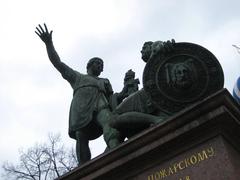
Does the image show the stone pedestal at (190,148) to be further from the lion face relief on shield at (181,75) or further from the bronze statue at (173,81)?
the lion face relief on shield at (181,75)

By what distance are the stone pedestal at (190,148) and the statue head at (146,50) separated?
8.39 feet

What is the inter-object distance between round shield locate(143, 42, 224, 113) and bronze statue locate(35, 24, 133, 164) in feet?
4.10

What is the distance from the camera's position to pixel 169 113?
7.71 m

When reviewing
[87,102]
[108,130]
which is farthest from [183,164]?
[87,102]

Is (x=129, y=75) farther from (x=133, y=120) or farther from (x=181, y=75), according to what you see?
(x=181, y=75)

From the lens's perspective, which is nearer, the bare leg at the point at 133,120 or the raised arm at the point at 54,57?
the bare leg at the point at 133,120

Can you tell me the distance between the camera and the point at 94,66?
10570mm

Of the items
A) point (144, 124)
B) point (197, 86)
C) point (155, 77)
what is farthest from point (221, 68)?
point (144, 124)

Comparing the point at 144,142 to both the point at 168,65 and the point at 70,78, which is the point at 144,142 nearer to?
the point at 168,65

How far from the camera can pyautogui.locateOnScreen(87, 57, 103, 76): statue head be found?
10.6 meters

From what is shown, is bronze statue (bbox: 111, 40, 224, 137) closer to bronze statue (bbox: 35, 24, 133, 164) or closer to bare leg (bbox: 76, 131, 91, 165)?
bronze statue (bbox: 35, 24, 133, 164)

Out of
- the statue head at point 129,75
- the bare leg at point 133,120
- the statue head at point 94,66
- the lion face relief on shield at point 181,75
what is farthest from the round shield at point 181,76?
the statue head at point 94,66

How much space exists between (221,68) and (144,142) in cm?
193

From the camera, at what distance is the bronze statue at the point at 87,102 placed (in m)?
9.20
